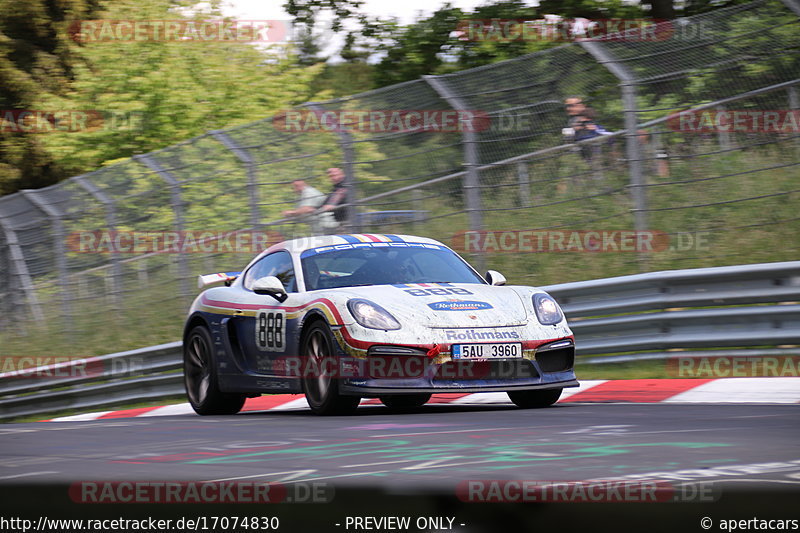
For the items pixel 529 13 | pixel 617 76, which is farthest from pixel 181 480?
pixel 529 13

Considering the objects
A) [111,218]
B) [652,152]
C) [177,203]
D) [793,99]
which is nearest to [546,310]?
[652,152]

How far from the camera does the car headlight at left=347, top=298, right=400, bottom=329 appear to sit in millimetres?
7148

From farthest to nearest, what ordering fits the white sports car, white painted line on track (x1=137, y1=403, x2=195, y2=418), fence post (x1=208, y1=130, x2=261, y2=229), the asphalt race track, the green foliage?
the green foliage
fence post (x1=208, y1=130, x2=261, y2=229)
white painted line on track (x1=137, y1=403, x2=195, y2=418)
the white sports car
the asphalt race track

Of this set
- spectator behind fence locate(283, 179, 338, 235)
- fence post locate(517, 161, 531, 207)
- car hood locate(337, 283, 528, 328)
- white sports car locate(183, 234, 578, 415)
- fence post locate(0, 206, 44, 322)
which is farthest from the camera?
fence post locate(0, 206, 44, 322)

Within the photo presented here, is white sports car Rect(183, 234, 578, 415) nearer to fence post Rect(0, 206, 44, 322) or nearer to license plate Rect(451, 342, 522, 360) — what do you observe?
license plate Rect(451, 342, 522, 360)

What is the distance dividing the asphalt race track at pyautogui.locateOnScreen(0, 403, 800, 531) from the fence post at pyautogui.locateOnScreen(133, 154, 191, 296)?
625 cm

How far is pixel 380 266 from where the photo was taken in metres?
8.23

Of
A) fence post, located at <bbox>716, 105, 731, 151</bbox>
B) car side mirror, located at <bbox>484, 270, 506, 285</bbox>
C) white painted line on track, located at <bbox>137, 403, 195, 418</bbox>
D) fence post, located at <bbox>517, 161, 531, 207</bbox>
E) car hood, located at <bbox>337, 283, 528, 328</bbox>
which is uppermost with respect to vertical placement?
fence post, located at <bbox>716, 105, 731, 151</bbox>

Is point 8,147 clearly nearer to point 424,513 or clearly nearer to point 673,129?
point 673,129

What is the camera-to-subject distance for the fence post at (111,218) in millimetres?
14719

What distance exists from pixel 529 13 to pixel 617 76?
14798mm

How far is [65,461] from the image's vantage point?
4.79m

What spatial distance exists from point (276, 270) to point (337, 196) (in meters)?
3.40

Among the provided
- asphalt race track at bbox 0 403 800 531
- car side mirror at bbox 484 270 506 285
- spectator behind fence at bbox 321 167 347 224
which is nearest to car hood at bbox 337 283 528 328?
car side mirror at bbox 484 270 506 285
